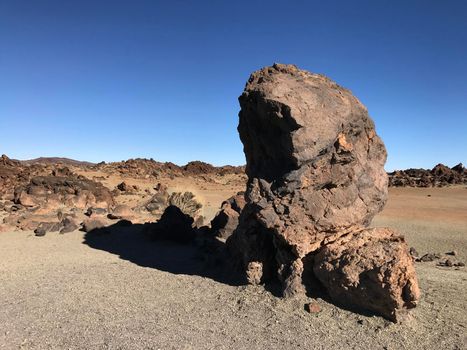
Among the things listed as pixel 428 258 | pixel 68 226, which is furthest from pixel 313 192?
pixel 68 226

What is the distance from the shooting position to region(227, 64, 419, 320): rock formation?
22.0ft

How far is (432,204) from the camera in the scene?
85.2 feet

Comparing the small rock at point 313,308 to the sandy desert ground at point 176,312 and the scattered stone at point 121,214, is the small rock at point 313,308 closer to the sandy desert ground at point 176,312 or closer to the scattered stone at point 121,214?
the sandy desert ground at point 176,312

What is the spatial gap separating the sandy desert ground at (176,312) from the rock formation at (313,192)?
0.50m

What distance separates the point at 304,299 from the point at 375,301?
1.08 metres

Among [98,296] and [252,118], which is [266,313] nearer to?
[98,296]

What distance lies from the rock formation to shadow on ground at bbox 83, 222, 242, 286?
0.76 metres

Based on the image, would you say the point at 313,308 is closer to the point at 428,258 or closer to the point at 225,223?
the point at 428,258

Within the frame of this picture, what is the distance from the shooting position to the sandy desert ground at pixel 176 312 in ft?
19.0

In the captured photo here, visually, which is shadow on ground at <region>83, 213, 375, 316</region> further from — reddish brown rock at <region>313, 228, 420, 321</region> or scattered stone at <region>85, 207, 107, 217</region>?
scattered stone at <region>85, 207, 107, 217</region>

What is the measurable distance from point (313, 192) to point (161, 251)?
5.28 metres

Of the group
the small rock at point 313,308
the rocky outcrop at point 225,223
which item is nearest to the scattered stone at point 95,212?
the rocky outcrop at point 225,223

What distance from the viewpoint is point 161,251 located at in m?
11.3

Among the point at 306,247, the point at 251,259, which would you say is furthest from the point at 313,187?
the point at 251,259
